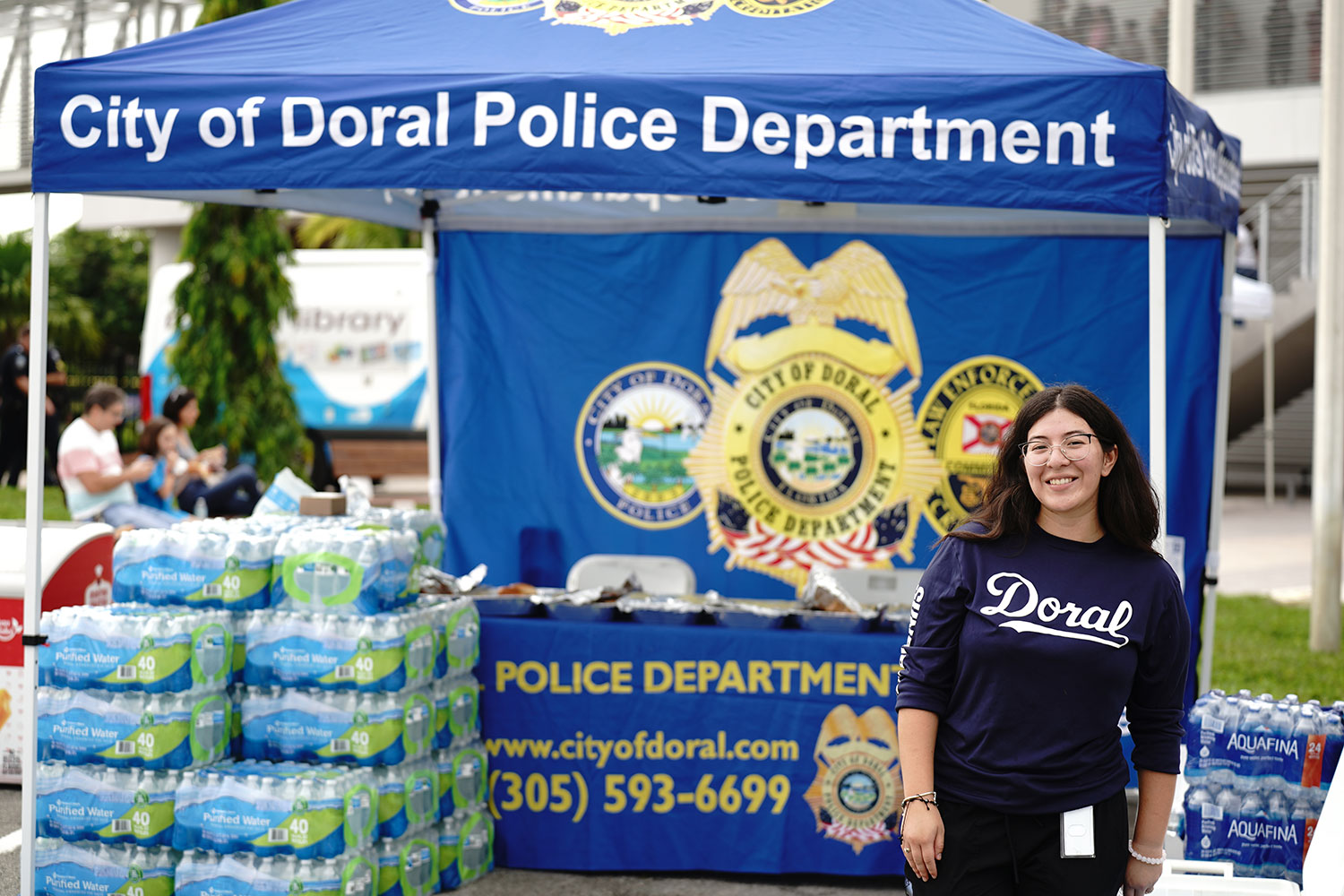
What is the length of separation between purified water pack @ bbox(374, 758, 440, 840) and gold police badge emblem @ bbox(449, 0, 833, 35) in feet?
8.03

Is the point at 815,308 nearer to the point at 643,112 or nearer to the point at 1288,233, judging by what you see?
the point at 643,112

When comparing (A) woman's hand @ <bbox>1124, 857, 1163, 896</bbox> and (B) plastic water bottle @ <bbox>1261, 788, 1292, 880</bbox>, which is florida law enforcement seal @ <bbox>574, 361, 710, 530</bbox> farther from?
(A) woman's hand @ <bbox>1124, 857, 1163, 896</bbox>

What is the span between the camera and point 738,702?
4.83 m

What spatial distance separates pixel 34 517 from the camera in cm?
420

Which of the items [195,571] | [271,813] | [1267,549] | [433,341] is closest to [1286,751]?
[271,813]

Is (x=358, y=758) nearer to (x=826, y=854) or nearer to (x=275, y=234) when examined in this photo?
(x=826, y=854)

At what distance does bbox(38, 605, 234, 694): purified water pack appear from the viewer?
4.03 m

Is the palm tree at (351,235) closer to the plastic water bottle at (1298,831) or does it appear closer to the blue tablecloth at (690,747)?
the blue tablecloth at (690,747)

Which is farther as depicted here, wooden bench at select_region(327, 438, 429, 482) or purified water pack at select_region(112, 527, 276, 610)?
wooden bench at select_region(327, 438, 429, 482)

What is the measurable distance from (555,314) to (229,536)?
8.03ft

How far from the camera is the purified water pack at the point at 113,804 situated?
4039mm

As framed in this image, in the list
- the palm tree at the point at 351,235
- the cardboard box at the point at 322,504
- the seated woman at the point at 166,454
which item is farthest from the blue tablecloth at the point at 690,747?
the palm tree at the point at 351,235

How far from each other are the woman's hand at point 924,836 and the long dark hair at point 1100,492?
1.69 ft

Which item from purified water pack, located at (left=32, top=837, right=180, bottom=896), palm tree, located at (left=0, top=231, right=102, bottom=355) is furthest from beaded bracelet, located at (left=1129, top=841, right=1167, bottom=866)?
palm tree, located at (left=0, top=231, right=102, bottom=355)
